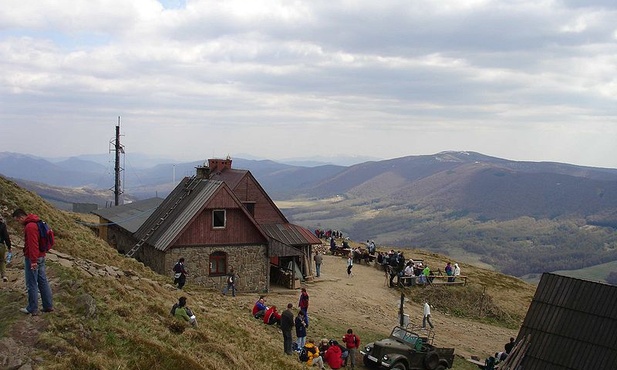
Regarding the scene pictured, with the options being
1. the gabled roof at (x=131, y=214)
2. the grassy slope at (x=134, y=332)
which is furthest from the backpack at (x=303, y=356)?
the gabled roof at (x=131, y=214)

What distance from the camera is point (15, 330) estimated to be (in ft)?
41.8

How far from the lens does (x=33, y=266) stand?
12797mm

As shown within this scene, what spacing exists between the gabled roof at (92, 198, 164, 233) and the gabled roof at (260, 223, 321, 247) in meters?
9.50

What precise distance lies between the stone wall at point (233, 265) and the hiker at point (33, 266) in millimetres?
20050

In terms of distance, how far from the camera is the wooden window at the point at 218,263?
115 feet

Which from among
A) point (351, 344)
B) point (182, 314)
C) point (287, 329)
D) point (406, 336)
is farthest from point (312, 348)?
point (182, 314)

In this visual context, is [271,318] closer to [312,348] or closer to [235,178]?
[312,348]

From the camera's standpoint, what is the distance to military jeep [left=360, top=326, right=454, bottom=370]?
2239 cm

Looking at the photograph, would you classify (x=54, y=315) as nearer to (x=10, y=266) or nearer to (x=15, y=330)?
(x=15, y=330)

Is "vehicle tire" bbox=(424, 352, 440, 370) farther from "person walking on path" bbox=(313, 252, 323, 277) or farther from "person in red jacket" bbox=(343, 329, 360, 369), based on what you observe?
"person walking on path" bbox=(313, 252, 323, 277)

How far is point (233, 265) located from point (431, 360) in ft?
52.3

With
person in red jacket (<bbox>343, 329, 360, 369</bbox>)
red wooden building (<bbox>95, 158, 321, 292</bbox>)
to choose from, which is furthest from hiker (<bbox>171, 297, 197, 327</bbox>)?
red wooden building (<bbox>95, 158, 321, 292</bbox>)

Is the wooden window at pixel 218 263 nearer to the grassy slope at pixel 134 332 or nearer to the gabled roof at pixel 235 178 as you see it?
the gabled roof at pixel 235 178

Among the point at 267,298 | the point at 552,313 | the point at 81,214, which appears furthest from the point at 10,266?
the point at 81,214
